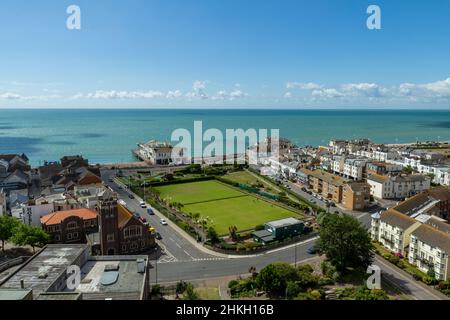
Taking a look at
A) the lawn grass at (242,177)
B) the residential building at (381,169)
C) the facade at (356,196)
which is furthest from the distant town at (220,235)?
the lawn grass at (242,177)

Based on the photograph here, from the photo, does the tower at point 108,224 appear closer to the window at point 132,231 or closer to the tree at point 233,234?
the window at point 132,231

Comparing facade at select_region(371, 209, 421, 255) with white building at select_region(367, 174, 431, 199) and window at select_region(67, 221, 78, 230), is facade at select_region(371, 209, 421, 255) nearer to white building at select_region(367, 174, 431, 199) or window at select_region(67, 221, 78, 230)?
white building at select_region(367, 174, 431, 199)

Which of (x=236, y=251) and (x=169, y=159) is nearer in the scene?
(x=236, y=251)

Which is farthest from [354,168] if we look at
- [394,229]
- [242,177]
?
[394,229]

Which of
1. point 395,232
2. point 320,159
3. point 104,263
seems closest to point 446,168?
point 320,159

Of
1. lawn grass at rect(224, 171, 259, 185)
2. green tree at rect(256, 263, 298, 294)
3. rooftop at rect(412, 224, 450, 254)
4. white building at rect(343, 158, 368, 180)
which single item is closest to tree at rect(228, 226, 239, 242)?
green tree at rect(256, 263, 298, 294)

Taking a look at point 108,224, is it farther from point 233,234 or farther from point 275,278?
point 275,278

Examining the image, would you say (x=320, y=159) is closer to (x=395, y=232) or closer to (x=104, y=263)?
(x=395, y=232)

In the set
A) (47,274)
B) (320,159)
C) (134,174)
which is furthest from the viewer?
(320,159)
